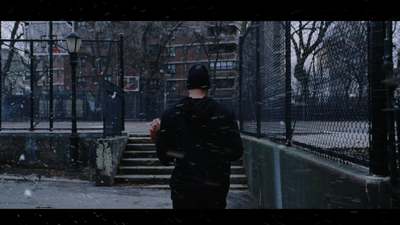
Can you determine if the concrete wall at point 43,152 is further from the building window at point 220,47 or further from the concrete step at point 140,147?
Answer: the building window at point 220,47

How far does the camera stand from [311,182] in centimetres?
468

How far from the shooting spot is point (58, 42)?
51.2ft

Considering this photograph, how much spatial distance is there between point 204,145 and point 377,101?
1.32m

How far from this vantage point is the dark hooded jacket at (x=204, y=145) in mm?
4020

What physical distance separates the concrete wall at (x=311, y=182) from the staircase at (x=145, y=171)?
9.80ft

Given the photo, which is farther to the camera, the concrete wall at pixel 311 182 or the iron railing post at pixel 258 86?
the iron railing post at pixel 258 86

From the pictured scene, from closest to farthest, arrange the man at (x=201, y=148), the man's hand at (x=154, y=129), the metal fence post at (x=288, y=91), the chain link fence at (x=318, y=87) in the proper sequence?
the chain link fence at (x=318, y=87) → the man at (x=201, y=148) → the man's hand at (x=154, y=129) → the metal fence post at (x=288, y=91)

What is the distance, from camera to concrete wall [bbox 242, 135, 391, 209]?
3.30 m

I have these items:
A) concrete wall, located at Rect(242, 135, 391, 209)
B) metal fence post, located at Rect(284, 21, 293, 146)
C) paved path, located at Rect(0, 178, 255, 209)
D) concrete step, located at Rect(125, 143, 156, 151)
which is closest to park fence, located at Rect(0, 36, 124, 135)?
concrete step, located at Rect(125, 143, 156, 151)

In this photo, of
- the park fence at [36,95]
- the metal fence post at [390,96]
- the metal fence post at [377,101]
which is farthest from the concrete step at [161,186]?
the metal fence post at [390,96]

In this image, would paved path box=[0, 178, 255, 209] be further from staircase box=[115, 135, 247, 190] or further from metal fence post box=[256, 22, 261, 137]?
metal fence post box=[256, 22, 261, 137]

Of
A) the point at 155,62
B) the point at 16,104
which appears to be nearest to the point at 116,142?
the point at 16,104
